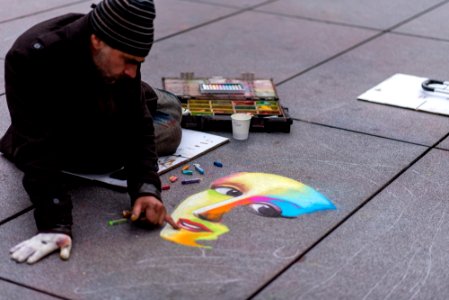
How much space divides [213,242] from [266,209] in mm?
414

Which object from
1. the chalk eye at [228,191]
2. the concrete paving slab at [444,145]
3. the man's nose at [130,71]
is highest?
the man's nose at [130,71]

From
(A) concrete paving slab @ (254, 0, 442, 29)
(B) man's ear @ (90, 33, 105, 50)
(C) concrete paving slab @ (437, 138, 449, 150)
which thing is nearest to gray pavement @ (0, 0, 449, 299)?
(C) concrete paving slab @ (437, 138, 449, 150)

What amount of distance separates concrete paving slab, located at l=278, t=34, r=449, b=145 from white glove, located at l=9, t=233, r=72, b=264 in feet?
7.00

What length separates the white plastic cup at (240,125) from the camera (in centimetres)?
451

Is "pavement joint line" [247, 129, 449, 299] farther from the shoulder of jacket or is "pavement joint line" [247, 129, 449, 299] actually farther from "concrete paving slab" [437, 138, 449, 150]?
the shoulder of jacket

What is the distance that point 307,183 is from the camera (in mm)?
4051

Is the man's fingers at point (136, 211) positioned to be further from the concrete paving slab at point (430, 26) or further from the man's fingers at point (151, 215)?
the concrete paving slab at point (430, 26)

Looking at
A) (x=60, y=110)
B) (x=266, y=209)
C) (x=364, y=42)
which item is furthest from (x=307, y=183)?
(x=364, y=42)

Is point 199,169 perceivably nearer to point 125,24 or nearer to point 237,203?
point 237,203

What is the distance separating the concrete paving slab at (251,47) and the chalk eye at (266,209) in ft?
5.95

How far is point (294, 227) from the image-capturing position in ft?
11.8

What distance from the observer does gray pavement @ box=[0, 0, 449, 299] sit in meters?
3.13

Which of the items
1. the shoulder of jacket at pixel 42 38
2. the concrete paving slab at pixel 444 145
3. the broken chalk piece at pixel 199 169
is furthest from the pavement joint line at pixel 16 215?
the concrete paving slab at pixel 444 145

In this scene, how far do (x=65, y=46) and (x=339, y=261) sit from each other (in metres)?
1.43
